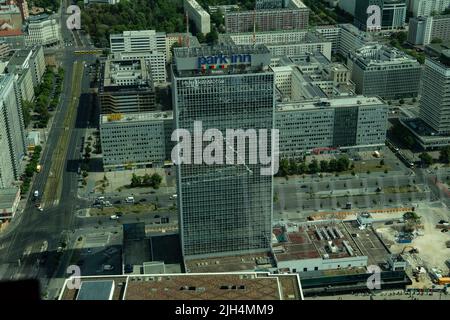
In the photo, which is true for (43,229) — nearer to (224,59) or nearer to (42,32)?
(224,59)

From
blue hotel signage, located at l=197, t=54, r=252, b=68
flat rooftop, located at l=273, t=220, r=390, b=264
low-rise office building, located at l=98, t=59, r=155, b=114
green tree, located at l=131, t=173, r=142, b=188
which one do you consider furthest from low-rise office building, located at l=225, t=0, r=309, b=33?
blue hotel signage, located at l=197, t=54, r=252, b=68

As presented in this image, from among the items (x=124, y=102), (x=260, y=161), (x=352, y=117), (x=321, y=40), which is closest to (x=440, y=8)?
(x=321, y=40)

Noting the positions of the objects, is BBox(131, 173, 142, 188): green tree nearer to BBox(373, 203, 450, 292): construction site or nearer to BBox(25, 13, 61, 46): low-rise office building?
BBox(373, 203, 450, 292): construction site

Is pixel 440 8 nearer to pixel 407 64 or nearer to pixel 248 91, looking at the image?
pixel 407 64

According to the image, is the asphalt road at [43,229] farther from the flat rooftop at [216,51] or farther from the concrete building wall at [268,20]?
the concrete building wall at [268,20]
